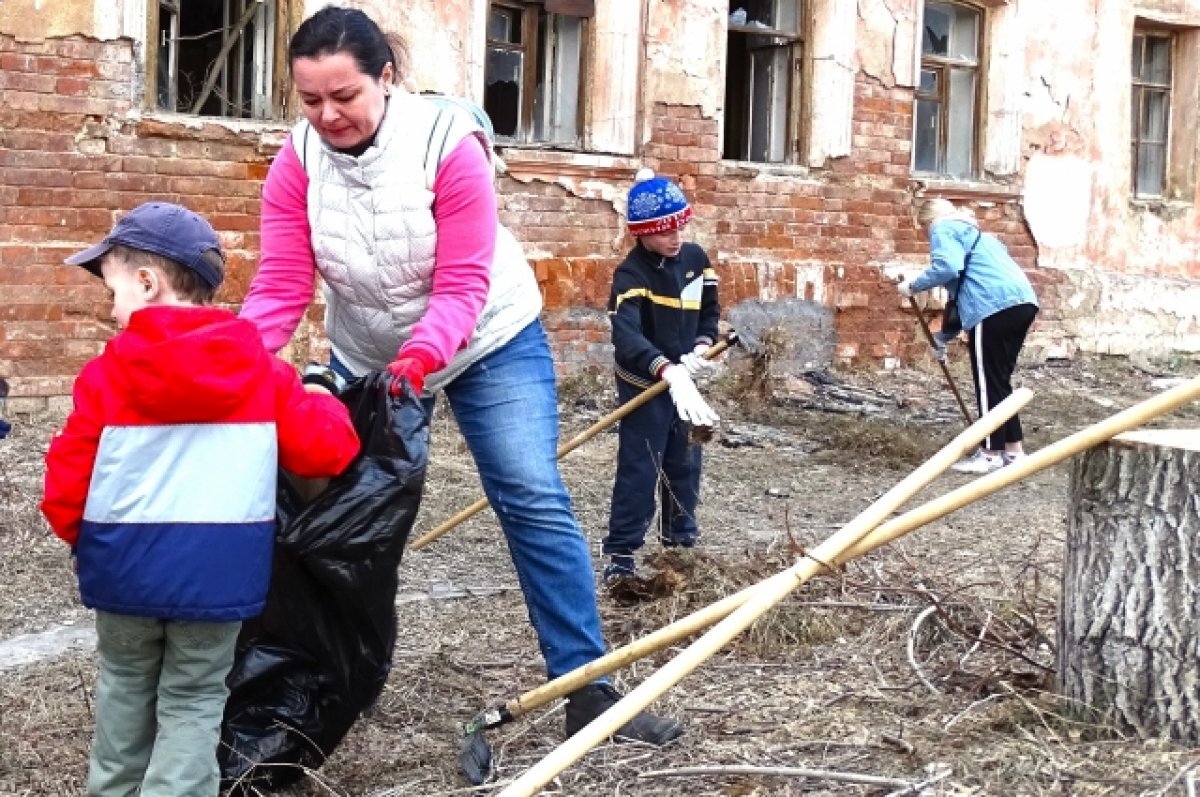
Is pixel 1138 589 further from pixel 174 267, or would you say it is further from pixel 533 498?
pixel 174 267

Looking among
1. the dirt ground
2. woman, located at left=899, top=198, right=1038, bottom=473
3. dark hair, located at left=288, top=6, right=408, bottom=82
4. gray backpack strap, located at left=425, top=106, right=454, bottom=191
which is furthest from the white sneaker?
dark hair, located at left=288, top=6, right=408, bottom=82

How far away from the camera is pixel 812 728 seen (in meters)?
3.25

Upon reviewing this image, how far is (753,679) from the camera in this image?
373 cm

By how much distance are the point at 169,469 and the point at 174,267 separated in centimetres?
38

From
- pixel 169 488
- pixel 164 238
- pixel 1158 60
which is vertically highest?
pixel 1158 60

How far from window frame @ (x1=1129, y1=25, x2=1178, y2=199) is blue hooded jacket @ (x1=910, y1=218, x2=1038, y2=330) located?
5.74m

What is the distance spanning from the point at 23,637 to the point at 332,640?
6.16ft

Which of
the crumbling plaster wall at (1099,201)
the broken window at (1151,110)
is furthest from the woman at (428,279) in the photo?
the broken window at (1151,110)

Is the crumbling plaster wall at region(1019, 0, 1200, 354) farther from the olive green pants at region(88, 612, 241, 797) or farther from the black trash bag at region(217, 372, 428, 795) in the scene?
the olive green pants at region(88, 612, 241, 797)

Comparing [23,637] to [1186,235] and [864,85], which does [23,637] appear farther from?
[1186,235]

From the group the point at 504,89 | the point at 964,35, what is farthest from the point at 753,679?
the point at 964,35

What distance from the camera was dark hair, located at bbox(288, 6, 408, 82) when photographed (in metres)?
2.97

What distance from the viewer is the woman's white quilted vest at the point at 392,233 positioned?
122 inches

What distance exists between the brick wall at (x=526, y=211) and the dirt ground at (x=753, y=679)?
1152 millimetres
